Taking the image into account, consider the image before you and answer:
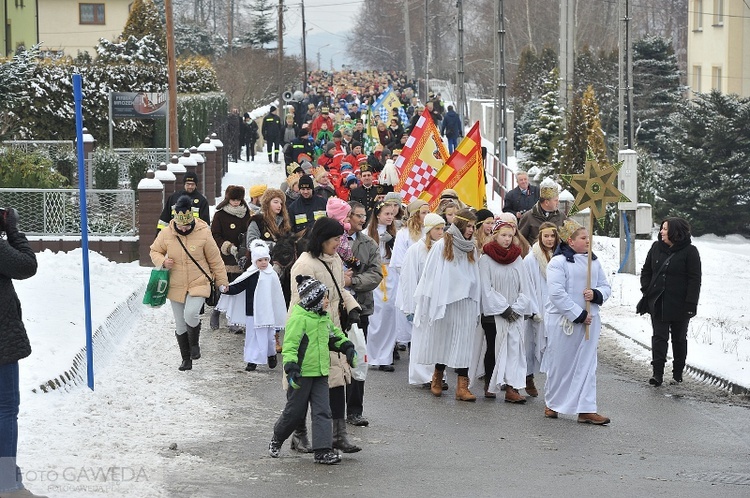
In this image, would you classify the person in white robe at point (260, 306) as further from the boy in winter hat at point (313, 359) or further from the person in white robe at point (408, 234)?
the boy in winter hat at point (313, 359)

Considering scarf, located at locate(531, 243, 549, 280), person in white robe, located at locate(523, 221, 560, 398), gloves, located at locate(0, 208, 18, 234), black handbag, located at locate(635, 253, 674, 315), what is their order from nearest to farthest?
1. gloves, located at locate(0, 208, 18, 234)
2. person in white robe, located at locate(523, 221, 560, 398)
3. scarf, located at locate(531, 243, 549, 280)
4. black handbag, located at locate(635, 253, 674, 315)

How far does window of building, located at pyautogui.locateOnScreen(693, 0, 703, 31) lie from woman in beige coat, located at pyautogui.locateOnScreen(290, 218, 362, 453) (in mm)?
51072

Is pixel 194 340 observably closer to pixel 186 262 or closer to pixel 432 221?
pixel 186 262

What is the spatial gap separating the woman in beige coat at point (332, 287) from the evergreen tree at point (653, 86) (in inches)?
1912

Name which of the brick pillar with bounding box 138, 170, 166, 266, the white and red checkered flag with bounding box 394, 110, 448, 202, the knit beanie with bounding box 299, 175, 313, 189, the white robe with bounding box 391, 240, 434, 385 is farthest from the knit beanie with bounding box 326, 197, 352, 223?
the brick pillar with bounding box 138, 170, 166, 266

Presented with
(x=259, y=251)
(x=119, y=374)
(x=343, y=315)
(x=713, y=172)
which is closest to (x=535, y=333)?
(x=259, y=251)

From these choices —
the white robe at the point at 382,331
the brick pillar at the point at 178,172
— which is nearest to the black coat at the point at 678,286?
the white robe at the point at 382,331

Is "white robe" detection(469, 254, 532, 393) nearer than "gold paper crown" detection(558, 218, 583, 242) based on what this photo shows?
No

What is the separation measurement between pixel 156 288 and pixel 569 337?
3.94 metres

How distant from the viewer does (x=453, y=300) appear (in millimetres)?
12227

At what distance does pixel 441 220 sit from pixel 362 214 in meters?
1.24

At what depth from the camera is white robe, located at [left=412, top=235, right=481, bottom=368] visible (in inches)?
482

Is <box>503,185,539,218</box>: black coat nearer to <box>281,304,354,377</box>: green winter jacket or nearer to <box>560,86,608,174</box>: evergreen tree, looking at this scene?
<box>281,304,354,377</box>: green winter jacket

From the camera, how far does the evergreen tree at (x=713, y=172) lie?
1544 inches
